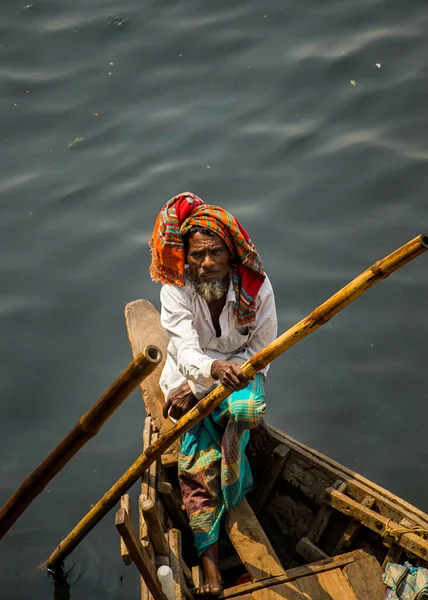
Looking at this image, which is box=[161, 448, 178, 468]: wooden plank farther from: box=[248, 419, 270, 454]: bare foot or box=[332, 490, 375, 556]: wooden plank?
box=[332, 490, 375, 556]: wooden plank

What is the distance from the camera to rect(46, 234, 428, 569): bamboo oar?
3342mm

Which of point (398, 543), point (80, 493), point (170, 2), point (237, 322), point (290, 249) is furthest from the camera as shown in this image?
point (170, 2)

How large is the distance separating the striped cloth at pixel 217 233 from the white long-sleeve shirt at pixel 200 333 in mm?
72

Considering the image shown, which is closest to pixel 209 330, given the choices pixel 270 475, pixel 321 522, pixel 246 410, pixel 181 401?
pixel 181 401

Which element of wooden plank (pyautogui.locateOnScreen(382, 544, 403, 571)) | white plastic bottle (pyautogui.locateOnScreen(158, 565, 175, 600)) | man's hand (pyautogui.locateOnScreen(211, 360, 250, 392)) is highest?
man's hand (pyautogui.locateOnScreen(211, 360, 250, 392))

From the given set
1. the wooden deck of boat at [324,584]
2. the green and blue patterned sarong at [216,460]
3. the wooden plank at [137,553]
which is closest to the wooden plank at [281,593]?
the wooden deck of boat at [324,584]

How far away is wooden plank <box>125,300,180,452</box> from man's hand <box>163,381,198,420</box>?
0.23 meters

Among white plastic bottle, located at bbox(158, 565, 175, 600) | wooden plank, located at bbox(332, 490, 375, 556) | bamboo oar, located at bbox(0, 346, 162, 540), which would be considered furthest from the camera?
wooden plank, located at bbox(332, 490, 375, 556)

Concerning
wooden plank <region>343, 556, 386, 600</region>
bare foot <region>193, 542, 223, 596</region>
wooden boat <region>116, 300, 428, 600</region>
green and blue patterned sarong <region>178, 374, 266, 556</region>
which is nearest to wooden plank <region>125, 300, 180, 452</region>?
wooden boat <region>116, 300, 428, 600</region>

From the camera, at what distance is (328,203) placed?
7.74 metres

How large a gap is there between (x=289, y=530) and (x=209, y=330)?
1286mm

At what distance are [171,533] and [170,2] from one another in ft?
23.5

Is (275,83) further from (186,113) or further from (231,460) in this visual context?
→ (231,460)

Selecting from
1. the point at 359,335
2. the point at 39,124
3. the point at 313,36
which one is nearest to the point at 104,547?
the point at 359,335
